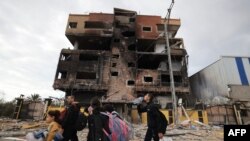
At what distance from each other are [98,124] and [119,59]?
29252 mm

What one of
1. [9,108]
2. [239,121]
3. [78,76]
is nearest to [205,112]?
[239,121]

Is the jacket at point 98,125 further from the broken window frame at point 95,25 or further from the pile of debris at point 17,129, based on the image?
the broken window frame at point 95,25

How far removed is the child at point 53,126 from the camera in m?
3.78

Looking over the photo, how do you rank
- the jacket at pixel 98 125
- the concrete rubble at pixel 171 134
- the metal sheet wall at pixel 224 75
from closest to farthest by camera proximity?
1. the jacket at pixel 98 125
2. the concrete rubble at pixel 171 134
3. the metal sheet wall at pixel 224 75

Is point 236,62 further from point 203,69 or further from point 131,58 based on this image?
point 131,58

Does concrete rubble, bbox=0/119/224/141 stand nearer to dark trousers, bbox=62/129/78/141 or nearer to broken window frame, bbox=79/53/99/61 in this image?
dark trousers, bbox=62/129/78/141

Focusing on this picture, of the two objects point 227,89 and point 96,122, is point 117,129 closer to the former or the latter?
point 96,122

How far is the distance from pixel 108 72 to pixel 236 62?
18584 millimetres

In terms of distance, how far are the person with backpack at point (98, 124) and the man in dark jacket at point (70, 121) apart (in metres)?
0.86

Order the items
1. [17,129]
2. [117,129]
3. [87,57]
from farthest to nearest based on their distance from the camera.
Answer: [87,57] < [17,129] < [117,129]

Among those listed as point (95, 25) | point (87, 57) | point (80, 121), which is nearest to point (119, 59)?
point (87, 57)

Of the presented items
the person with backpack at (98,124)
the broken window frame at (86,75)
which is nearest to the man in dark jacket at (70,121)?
the person with backpack at (98,124)

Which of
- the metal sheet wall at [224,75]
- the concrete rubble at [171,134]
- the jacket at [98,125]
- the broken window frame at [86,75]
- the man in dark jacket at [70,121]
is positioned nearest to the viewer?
the jacket at [98,125]

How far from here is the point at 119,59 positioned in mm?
32812
